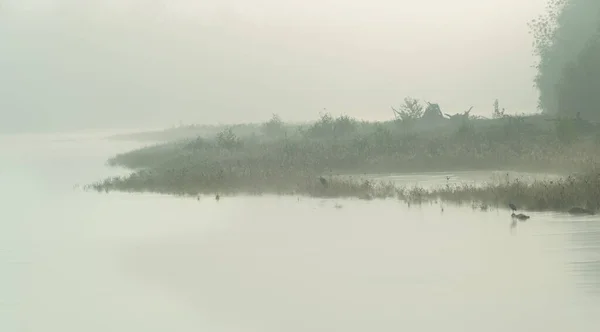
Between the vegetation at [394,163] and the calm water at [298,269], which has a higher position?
the vegetation at [394,163]

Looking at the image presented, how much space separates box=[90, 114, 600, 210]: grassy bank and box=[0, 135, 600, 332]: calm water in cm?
141

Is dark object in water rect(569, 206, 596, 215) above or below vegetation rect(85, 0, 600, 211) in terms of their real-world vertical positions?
below

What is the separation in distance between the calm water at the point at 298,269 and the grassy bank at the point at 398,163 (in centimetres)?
141

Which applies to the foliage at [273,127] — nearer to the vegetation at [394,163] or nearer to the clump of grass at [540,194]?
the vegetation at [394,163]

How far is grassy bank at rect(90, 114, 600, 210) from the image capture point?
19.5 meters

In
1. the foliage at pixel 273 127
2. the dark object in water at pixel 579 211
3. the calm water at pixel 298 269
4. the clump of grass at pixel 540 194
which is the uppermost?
the foliage at pixel 273 127

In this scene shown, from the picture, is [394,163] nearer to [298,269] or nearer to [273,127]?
[298,269]

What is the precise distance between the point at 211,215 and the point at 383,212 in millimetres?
4400

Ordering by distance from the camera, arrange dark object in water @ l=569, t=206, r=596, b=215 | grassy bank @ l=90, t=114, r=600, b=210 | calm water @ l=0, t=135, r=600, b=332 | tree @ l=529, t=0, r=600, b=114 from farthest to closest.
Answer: tree @ l=529, t=0, r=600, b=114 < grassy bank @ l=90, t=114, r=600, b=210 < dark object in water @ l=569, t=206, r=596, b=215 < calm water @ l=0, t=135, r=600, b=332

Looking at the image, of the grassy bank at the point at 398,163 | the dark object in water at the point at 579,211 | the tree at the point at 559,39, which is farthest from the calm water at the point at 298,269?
the tree at the point at 559,39

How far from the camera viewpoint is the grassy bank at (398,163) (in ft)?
63.9

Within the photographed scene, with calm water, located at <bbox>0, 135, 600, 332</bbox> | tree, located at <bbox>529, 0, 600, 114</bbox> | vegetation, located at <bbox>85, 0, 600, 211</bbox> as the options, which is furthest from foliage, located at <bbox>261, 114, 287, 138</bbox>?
calm water, located at <bbox>0, 135, 600, 332</bbox>

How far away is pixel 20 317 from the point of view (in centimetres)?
999

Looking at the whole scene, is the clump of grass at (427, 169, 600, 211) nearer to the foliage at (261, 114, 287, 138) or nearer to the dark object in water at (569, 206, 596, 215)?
the dark object in water at (569, 206, 596, 215)
